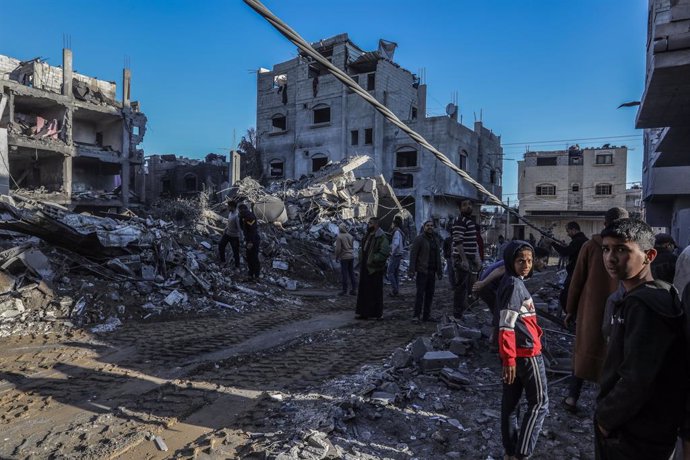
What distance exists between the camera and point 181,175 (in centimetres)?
3353

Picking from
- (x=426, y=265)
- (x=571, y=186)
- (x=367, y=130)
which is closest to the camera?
(x=426, y=265)

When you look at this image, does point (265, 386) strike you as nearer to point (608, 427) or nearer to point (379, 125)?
point (608, 427)

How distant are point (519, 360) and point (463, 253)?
13.5 ft

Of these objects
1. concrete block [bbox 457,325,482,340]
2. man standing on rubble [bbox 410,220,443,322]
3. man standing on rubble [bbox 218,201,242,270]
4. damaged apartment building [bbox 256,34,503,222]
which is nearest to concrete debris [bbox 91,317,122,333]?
man standing on rubble [bbox 218,201,242,270]

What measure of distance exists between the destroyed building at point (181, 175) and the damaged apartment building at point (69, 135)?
3.86 m

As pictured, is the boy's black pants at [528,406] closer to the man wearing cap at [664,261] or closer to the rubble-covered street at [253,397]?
the rubble-covered street at [253,397]

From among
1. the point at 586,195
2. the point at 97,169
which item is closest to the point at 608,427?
the point at 97,169

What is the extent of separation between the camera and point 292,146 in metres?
33.7

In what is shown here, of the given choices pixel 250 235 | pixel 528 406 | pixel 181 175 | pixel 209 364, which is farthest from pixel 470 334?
pixel 181 175

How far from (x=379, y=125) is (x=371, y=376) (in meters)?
27.0

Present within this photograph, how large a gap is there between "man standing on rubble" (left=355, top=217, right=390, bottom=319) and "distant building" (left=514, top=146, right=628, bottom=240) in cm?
3246

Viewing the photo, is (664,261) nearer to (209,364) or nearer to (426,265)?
(426,265)

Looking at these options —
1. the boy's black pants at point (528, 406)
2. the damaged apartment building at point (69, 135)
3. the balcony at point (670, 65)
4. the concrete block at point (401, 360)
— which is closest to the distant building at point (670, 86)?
the balcony at point (670, 65)

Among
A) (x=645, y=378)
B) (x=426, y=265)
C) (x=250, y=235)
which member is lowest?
(x=426, y=265)
